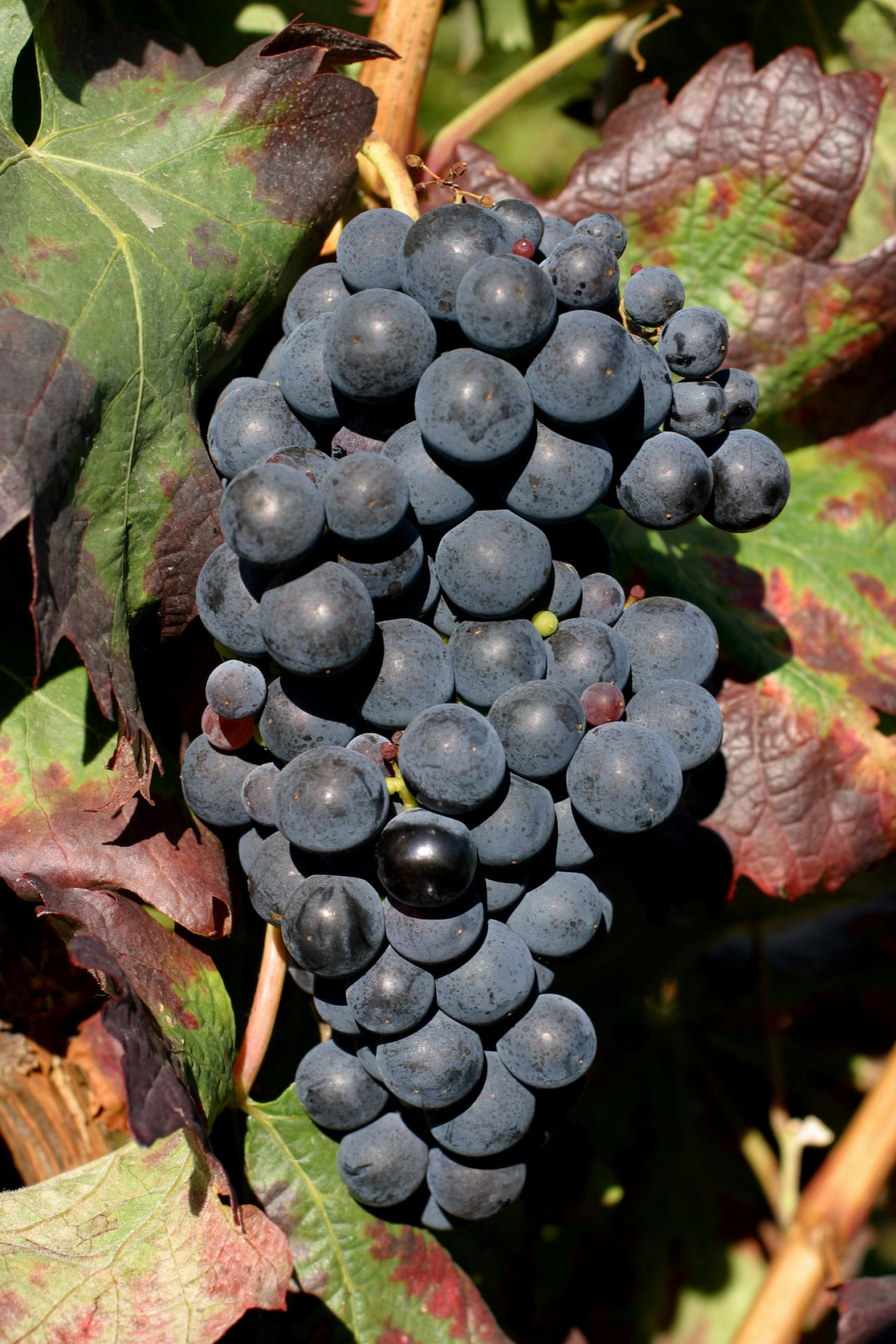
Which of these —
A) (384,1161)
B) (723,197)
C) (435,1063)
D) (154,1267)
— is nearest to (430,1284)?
(384,1161)

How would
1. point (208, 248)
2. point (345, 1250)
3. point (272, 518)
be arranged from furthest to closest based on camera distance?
1. point (345, 1250)
2. point (208, 248)
3. point (272, 518)

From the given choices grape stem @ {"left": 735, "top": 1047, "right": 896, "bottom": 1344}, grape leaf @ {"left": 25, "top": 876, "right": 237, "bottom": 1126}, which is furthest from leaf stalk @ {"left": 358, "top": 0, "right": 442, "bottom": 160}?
grape stem @ {"left": 735, "top": 1047, "right": 896, "bottom": 1344}

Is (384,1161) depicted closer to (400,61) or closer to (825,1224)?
(825,1224)

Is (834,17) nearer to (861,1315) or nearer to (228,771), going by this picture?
(228,771)

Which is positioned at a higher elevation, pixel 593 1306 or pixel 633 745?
pixel 633 745

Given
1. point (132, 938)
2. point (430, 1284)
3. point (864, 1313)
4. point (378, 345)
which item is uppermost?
point (378, 345)

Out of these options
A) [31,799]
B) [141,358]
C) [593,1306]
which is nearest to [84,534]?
[141,358]

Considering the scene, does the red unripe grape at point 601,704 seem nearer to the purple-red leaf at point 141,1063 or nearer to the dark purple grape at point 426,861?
the dark purple grape at point 426,861
